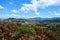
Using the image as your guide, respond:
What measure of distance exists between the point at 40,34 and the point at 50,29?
187mm

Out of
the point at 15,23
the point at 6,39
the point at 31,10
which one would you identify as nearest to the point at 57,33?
the point at 31,10

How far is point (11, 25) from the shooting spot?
194cm

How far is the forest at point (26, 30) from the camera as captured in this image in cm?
189

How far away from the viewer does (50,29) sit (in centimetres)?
195

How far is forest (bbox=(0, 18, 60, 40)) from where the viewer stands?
1887 mm

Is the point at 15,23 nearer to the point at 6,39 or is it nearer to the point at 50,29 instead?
the point at 6,39

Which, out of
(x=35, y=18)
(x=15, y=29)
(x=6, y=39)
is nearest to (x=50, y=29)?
(x=35, y=18)

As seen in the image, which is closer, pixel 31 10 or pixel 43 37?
pixel 43 37

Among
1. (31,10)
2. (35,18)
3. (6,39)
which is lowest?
(6,39)

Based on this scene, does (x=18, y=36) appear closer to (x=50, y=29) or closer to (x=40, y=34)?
(x=40, y=34)

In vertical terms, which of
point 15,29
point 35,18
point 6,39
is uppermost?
point 35,18

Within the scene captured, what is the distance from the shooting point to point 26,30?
189 cm

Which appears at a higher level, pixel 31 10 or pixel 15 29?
pixel 31 10

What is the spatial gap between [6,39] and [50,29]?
0.70 m
